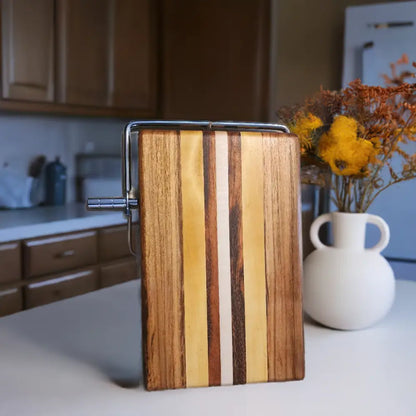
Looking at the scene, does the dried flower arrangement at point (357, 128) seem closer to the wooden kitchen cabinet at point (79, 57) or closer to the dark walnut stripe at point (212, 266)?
the dark walnut stripe at point (212, 266)

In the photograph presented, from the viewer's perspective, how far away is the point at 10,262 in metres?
2.29

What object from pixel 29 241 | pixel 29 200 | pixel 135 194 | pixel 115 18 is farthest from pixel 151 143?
pixel 115 18

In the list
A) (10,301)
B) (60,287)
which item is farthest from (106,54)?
(10,301)

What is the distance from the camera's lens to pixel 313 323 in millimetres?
1090

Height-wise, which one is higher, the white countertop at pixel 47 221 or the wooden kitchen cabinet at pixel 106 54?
the wooden kitchen cabinet at pixel 106 54

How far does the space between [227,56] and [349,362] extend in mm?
2623

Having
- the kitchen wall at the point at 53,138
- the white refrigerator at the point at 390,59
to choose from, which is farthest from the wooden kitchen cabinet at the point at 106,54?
the white refrigerator at the point at 390,59

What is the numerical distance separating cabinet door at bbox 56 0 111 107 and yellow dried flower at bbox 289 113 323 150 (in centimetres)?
202

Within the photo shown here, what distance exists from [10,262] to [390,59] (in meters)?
→ 2.19

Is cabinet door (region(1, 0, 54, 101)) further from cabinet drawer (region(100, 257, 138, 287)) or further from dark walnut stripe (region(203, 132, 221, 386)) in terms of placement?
dark walnut stripe (region(203, 132, 221, 386))

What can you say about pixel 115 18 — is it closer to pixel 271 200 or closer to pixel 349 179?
pixel 349 179

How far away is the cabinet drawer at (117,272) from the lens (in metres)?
2.74

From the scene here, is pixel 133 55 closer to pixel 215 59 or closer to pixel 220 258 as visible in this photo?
pixel 215 59

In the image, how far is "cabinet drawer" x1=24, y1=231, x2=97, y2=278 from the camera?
2379mm
